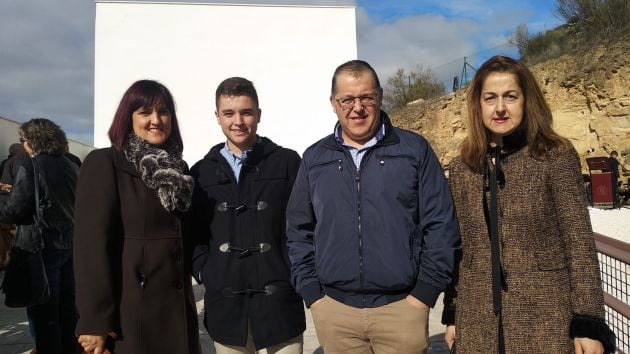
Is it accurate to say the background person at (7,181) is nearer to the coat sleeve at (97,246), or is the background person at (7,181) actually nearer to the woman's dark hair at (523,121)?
the coat sleeve at (97,246)

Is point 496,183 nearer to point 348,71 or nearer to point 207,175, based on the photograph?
point 348,71

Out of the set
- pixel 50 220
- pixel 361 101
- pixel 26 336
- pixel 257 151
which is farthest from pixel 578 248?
pixel 26 336

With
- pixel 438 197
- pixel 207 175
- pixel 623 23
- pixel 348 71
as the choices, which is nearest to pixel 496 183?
pixel 438 197

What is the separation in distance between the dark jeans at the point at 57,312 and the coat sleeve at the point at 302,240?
112 inches

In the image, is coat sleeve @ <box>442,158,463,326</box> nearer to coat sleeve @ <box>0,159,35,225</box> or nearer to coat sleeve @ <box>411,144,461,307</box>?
coat sleeve @ <box>411,144,461,307</box>

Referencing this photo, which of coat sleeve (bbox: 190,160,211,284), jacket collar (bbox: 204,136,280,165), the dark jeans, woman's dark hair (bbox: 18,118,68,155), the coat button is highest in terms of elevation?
woman's dark hair (bbox: 18,118,68,155)

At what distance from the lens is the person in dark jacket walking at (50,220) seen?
4145mm

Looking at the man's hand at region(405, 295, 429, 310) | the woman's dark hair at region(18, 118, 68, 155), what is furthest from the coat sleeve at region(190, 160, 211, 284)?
the woman's dark hair at region(18, 118, 68, 155)

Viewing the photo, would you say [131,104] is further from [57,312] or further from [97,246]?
[57,312]

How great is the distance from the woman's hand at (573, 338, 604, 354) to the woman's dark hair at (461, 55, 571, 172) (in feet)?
2.66

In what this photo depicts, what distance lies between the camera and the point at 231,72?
1919cm

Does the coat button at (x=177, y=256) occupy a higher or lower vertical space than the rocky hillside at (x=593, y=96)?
lower

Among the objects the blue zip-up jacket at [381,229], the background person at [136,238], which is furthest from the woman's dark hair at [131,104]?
the blue zip-up jacket at [381,229]

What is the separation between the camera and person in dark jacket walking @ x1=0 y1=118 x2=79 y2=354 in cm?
414
